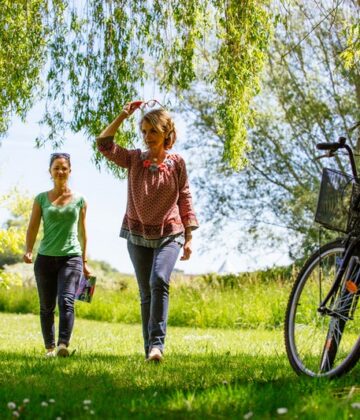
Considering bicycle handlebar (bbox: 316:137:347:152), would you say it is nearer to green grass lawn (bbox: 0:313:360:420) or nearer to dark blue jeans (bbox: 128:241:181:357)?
green grass lawn (bbox: 0:313:360:420)

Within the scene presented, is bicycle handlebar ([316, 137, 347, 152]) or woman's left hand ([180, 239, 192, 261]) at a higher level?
bicycle handlebar ([316, 137, 347, 152])

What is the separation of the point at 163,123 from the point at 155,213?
60 centimetres

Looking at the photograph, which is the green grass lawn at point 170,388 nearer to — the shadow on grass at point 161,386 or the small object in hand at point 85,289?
the shadow on grass at point 161,386

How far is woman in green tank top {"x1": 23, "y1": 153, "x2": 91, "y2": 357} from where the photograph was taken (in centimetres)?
571

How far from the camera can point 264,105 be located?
2131cm

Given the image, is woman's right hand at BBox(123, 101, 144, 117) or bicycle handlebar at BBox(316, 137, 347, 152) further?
woman's right hand at BBox(123, 101, 144, 117)

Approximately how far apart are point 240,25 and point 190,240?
12.9 feet

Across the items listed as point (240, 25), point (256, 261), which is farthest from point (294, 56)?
point (240, 25)

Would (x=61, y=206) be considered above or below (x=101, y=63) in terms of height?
below

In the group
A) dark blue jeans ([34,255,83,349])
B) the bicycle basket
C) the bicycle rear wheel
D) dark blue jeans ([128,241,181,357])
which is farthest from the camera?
dark blue jeans ([34,255,83,349])

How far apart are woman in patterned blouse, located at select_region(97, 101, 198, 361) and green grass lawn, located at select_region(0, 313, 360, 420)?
42cm

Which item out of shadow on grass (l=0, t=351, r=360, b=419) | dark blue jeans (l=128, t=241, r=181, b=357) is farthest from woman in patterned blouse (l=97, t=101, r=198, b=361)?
shadow on grass (l=0, t=351, r=360, b=419)

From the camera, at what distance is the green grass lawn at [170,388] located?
115 inches

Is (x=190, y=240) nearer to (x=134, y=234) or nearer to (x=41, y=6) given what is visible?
(x=134, y=234)
